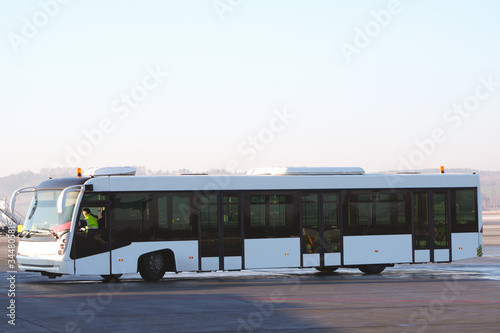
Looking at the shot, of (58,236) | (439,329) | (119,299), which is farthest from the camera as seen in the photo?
(58,236)

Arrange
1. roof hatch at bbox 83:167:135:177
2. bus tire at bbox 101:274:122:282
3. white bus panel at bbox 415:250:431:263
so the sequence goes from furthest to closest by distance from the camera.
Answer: white bus panel at bbox 415:250:431:263, bus tire at bbox 101:274:122:282, roof hatch at bbox 83:167:135:177

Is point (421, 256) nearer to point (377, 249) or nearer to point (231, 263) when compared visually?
point (377, 249)

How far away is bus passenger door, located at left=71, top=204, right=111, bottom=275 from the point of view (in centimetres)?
2095

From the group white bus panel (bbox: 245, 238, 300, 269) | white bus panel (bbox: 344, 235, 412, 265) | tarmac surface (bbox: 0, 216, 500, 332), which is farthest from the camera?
white bus panel (bbox: 344, 235, 412, 265)

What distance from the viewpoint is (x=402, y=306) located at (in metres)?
16.0

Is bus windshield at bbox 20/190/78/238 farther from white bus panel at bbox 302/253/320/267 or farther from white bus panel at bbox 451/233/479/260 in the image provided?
white bus panel at bbox 451/233/479/260

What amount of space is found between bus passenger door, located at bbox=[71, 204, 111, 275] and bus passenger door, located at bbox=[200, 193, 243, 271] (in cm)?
255

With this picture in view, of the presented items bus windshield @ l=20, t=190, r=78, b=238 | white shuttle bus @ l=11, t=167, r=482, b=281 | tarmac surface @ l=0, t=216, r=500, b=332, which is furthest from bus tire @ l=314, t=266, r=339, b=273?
bus windshield @ l=20, t=190, r=78, b=238

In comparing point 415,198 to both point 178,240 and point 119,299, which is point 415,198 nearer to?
point 178,240

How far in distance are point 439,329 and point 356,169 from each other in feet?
39.0

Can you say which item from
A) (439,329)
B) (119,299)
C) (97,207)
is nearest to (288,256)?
(97,207)

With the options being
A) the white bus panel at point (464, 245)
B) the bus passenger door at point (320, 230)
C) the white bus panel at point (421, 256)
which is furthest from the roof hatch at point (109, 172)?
the white bus panel at point (464, 245)

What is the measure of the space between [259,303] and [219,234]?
6.07m

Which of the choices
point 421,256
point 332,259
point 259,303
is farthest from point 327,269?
point 259,303
